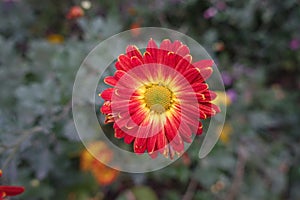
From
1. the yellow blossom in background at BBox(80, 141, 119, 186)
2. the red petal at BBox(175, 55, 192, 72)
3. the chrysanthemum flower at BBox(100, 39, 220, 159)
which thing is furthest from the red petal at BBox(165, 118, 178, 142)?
the yellow blossom in background at BBox(80, 141, 119, 186)

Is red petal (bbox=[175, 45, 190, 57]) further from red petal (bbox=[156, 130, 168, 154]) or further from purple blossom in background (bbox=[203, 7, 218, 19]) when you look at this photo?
purple blossom in background (bbox=[203, 7, 218, 19])

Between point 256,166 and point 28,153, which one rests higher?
point 28,153

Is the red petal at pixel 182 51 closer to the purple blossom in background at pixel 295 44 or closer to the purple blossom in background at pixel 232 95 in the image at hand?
the purple blossom in background at pixel 232 95

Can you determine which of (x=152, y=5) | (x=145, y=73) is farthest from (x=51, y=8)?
(x=145, y=73)

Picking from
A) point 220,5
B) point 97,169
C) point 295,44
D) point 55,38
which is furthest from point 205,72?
point 55,38

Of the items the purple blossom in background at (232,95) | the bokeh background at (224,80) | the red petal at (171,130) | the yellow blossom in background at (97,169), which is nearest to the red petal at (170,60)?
the red petal at (171,130)

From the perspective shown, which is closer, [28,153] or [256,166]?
[28,153]

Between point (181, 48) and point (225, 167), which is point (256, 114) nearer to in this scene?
point (225, 167)
